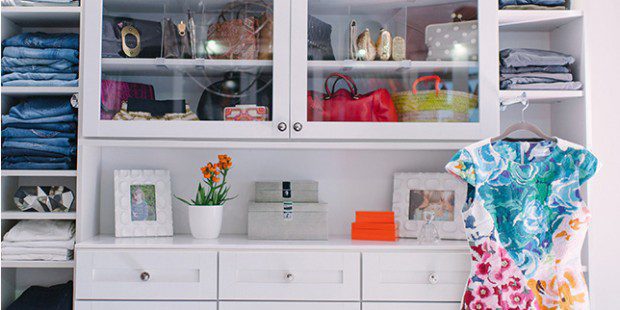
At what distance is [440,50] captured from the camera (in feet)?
6.78

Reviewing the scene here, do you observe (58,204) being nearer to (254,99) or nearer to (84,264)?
(84,264)

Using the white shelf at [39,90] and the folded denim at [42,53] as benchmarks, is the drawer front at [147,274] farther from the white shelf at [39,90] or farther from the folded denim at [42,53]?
the folded denim at [42,53]

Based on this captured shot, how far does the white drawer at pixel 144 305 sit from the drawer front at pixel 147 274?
0.7 inches

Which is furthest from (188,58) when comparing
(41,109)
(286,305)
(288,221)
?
(286,305)

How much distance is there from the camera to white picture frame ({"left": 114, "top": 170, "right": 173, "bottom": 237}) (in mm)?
2117

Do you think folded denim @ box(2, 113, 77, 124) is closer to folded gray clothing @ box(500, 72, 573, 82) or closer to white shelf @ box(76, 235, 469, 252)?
white shelf @ box(76, 235, 469, 252)

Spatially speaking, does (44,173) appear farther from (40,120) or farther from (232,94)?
(232,94)

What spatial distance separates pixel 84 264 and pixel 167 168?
0.54 metres

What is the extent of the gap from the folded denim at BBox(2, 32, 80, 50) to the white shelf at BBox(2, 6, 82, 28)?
8 cm

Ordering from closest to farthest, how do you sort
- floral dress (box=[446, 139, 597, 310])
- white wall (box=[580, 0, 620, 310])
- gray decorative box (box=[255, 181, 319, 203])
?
floral dress (box=[446, 139, 597, 310]) → gray decorative box (box=[255, 181, 319, 203]) → white wall (box=[580, 0, 620, 310])

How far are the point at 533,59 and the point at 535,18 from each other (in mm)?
180

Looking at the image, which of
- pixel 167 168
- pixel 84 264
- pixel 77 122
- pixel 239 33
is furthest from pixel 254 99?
pixel 84 264

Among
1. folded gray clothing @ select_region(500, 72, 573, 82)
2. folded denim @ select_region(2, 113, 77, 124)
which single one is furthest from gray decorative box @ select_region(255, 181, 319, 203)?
folded gray clothing @ select_region(500, 72, 573, 82)

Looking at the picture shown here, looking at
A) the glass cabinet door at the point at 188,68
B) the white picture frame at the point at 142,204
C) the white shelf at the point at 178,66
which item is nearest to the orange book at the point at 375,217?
the glass cabinet door at the point at 188,68
